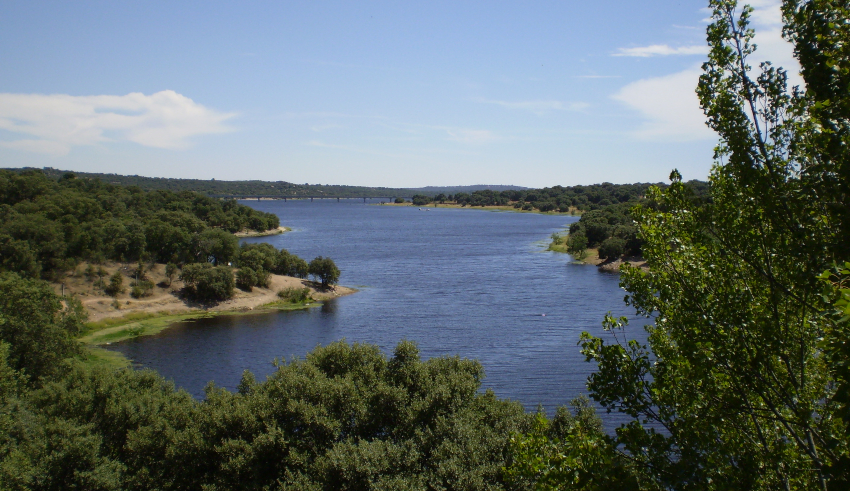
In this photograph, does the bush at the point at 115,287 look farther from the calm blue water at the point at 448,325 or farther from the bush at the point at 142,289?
the calm blue water at the point at 448,325

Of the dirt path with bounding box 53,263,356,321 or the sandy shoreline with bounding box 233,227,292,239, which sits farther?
the sandy shoreline with bounding box 233,227,292,239

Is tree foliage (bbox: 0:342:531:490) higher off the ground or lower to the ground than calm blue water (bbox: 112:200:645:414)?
higher

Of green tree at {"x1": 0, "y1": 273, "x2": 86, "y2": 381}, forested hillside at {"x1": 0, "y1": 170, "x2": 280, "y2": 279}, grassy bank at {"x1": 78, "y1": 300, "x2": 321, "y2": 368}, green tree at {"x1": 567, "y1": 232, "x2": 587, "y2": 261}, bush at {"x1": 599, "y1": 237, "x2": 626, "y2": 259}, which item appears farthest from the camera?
green tree at {"x1": 567, "y1": 232, "x2": 587, "y2": 261}

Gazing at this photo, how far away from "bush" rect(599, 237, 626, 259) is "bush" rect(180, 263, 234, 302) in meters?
55.4

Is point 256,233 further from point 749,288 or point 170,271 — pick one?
point 749,288

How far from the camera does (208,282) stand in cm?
6266

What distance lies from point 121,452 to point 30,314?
17561 mm

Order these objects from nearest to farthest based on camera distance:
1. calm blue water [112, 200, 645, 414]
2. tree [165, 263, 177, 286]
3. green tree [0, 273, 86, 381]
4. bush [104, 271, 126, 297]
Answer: green tree [0, 273, 86, 381]
calm blue water [112, 200, 645, 414]
bush [104, 271, 126, 297]
tree [165, 263, 177, 286]

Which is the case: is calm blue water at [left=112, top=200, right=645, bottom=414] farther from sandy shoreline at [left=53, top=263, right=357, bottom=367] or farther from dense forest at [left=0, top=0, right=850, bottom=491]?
dense forest at [left=0, top=0, right=850, bottom=491]

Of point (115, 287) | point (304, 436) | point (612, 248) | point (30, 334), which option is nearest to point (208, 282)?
point (115, 287)

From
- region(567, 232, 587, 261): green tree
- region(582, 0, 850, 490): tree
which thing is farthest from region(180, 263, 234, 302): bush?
region(582, 0, 850, 490): tree

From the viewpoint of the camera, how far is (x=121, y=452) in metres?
21.4

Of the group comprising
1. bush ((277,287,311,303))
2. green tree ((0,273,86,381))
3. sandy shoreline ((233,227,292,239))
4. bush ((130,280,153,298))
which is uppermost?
green tree ((0,273,86,381))

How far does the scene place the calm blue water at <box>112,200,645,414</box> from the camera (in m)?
39.2
